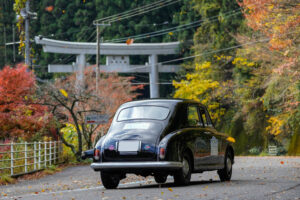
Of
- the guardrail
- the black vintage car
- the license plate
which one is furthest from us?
the guardrail

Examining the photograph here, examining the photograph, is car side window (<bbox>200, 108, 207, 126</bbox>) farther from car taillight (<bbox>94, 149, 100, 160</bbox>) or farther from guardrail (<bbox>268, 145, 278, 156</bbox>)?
guardrail (<bbox>268, 145, 278, 156</bbox>)

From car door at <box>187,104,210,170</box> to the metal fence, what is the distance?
22.8ft

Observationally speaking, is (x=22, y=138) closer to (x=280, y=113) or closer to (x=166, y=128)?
(x=166, y=128)

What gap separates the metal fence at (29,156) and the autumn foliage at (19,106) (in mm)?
704

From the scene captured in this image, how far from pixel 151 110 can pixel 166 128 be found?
78 cm

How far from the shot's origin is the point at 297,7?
24.6 meters

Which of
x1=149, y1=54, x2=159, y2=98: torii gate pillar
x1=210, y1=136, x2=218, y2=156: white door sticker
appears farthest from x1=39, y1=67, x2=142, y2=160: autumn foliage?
x1=210, y1=136, x2=218, y2=156: white door sticker

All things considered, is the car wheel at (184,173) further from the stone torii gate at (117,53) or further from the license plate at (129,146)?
the stone torii gate at (117,53)

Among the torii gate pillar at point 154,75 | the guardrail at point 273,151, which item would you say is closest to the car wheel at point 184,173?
the guardrail at point 273,151

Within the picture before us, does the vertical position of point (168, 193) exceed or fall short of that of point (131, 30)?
it falls short

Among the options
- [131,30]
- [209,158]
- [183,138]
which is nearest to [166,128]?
[183,138]

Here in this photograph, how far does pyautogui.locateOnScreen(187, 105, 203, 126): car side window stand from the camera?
545 inches

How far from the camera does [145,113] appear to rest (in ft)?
44.1

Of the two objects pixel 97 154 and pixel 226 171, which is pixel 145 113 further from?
pixel 226 171
